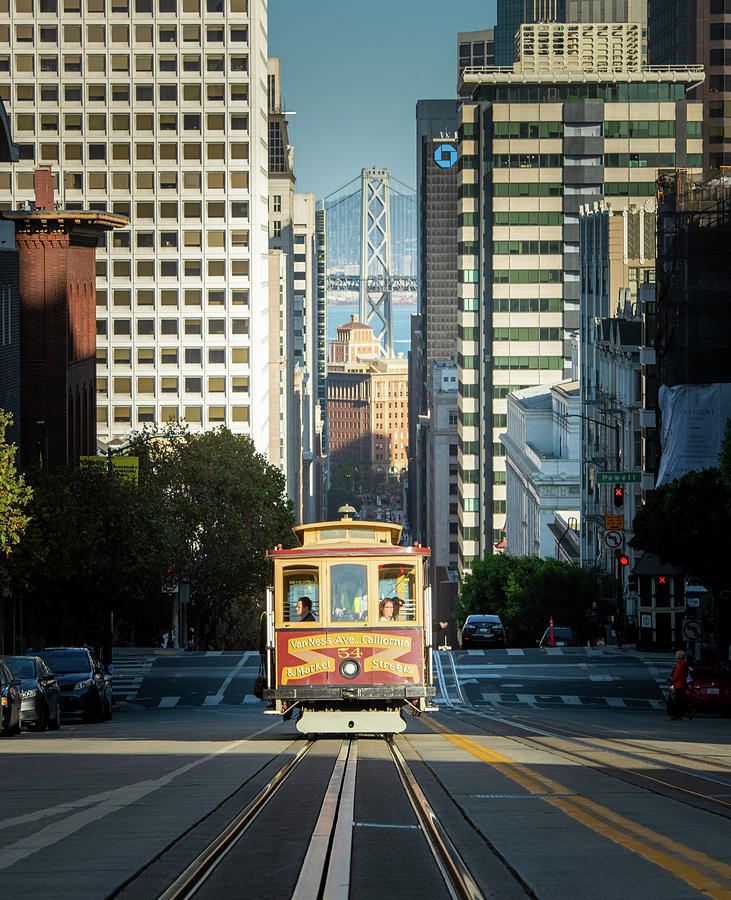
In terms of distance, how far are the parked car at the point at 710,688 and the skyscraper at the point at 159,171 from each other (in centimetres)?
9296

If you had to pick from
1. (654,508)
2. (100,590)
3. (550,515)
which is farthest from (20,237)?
(550,515)

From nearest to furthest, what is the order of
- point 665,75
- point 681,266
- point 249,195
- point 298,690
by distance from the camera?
point 298,690
point 681,266
point 249,195
point 665,75

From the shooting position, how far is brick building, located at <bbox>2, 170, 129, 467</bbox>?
78.9 meters

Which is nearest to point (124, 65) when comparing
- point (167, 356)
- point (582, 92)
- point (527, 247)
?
point (167, 356)

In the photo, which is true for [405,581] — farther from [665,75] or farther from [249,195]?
[665,75]

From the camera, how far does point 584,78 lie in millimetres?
149000

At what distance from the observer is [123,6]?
125062 mm

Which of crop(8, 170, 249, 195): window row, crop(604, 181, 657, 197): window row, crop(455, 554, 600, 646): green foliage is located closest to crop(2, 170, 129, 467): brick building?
crop(455, 554, 600, 646): green foliage

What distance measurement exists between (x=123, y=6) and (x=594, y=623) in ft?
241

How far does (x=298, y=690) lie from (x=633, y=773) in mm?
8097

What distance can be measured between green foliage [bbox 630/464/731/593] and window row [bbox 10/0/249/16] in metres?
84.7

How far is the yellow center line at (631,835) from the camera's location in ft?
33.8

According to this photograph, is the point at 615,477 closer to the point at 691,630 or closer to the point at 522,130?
the point at 691,630

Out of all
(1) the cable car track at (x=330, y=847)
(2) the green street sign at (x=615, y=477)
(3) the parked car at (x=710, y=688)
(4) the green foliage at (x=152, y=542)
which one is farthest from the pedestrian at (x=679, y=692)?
(2) the green street sign at (x=615, y=477)
